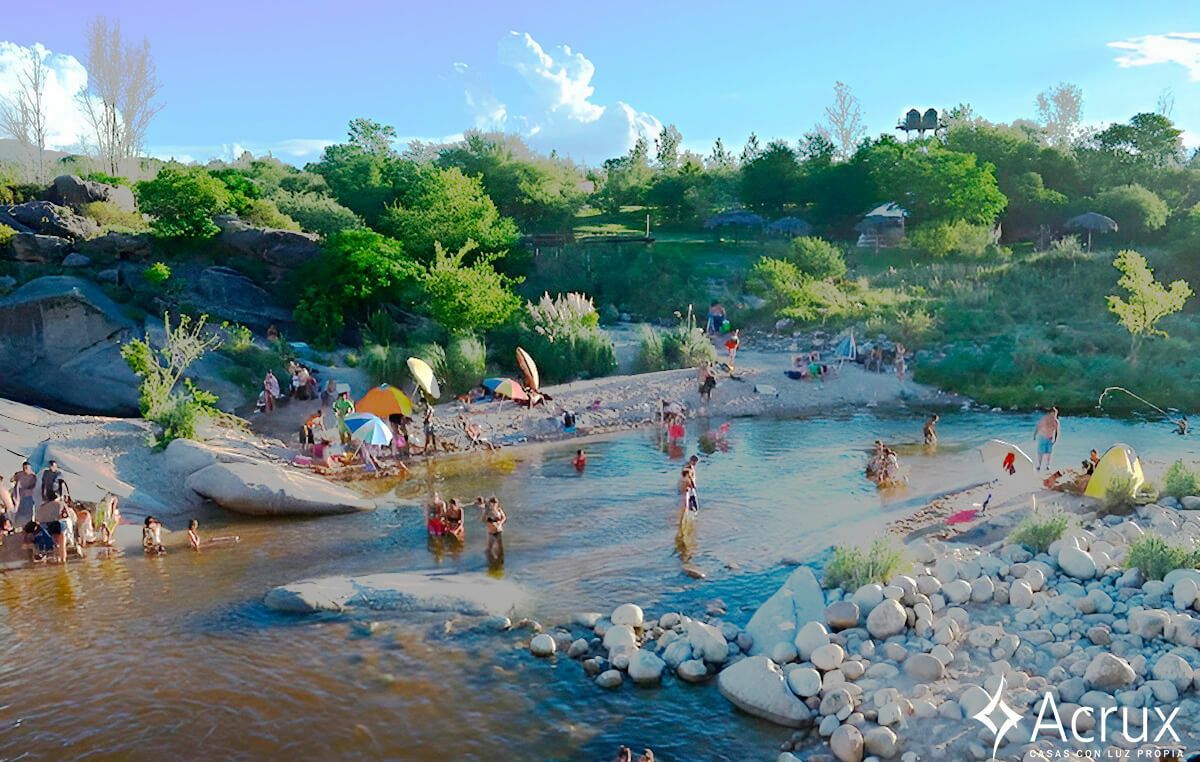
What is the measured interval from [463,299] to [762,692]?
20.6 metres

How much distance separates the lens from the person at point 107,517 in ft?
52.5

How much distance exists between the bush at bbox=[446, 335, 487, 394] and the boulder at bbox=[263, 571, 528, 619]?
1408cm

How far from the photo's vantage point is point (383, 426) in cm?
1972

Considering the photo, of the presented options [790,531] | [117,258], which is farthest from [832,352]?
[117,258]

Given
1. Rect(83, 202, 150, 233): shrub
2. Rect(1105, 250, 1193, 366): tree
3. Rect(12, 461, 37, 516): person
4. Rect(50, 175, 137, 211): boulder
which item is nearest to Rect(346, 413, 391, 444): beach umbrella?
Rect(12, 461, 37, 516): person

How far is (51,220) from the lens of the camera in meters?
30.1

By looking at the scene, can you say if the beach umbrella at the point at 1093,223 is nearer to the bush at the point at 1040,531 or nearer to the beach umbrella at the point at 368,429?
the bush at the point at 1040,531

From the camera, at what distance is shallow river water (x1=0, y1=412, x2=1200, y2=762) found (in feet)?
32.3

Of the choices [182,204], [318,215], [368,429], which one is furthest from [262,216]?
[368,429]

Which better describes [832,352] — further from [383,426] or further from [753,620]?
[753,620]

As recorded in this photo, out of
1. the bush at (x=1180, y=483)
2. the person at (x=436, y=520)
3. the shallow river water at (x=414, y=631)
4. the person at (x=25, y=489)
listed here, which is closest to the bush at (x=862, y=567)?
the shallow river water at (x=414, y=631)

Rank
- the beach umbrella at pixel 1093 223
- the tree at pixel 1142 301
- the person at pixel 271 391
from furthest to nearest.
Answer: the beach umbrella at pixel 1093 223 → the tree at pixel 1142 301 → the person at pixel 271 391

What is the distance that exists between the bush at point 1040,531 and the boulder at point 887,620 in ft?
12.3

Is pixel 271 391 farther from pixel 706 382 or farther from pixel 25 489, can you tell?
pixel 706 382
